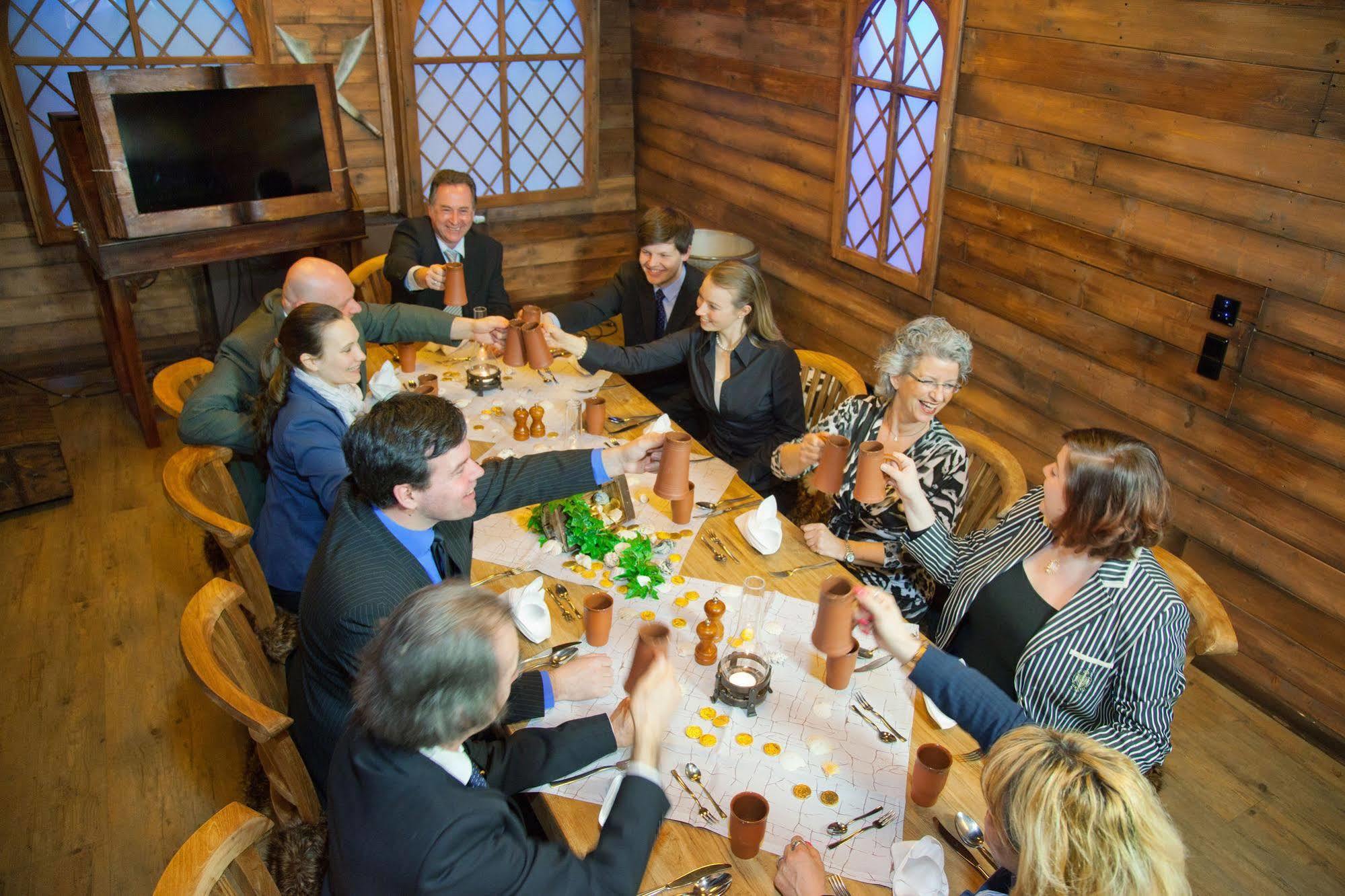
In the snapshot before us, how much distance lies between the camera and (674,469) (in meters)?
2.49

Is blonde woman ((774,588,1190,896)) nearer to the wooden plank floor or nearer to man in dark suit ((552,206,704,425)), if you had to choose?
the wooden plank floor

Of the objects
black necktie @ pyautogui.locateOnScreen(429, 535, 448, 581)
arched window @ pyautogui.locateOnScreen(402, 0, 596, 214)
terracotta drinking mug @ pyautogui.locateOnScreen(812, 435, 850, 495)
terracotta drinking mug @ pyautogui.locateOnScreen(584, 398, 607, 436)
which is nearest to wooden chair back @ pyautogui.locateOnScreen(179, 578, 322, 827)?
black necktie @ pyautogui.locateOnScreen(429, 535, 448, 581)

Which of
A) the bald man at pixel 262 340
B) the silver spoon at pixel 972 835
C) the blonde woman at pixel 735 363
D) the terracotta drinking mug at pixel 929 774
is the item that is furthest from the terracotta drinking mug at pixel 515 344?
the silver spoon at pixel 972 835

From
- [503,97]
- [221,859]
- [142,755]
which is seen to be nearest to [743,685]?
[221,859]

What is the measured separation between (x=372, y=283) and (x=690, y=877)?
364 cm

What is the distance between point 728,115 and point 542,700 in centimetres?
434

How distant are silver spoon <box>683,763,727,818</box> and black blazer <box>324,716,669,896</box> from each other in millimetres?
178

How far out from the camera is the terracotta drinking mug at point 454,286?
148 inches

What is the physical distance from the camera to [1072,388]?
3.83 metres

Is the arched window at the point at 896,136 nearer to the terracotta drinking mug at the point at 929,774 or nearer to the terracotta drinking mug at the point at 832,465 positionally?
the terracotta drinking mug at the point at 832,465

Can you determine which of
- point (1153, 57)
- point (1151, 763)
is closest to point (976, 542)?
point (1151, 763)

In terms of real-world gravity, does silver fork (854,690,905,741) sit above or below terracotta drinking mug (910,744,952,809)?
below

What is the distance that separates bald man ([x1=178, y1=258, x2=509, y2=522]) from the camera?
292cm

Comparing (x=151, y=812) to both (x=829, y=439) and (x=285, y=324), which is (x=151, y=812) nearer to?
(x=285, y=324)
